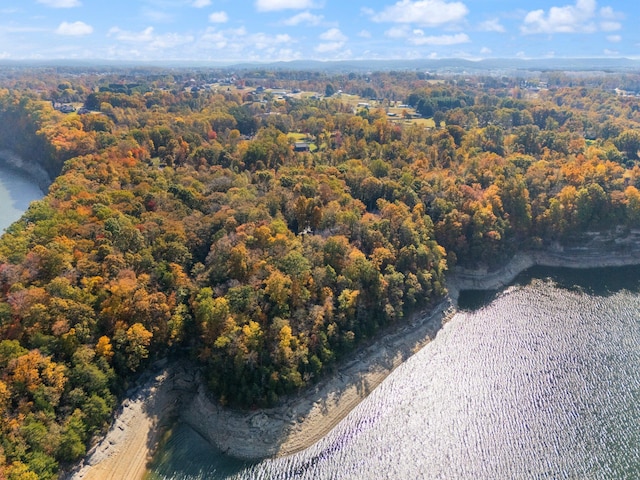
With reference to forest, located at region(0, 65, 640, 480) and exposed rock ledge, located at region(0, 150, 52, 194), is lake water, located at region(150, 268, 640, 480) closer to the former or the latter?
forest, located at region(0, 65, 640, 480)

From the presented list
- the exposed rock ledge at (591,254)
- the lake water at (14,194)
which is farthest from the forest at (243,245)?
the lake water at (14,194)

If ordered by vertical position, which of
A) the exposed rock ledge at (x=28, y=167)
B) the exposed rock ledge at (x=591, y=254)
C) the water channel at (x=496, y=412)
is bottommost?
the water channel at (x=496, y=412)

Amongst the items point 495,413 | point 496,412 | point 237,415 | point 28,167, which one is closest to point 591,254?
point 496,412

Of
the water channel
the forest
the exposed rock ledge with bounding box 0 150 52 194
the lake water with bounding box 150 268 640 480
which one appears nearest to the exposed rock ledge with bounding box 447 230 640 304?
the forest

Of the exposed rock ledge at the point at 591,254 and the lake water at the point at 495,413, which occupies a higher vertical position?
the exposed rock ledge at the point at 591,254

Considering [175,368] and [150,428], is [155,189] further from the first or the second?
[150,428]

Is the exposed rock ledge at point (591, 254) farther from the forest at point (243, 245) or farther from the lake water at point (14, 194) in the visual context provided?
the lake water at point (14, 194)
